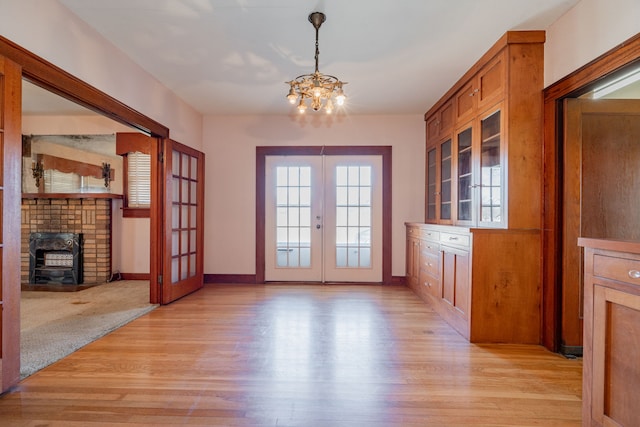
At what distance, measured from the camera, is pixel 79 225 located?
498 centimetres

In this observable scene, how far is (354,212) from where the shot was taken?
4906mm

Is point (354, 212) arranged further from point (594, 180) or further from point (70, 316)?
point (70, 316)

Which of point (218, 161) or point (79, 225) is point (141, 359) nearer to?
point (218, 161)

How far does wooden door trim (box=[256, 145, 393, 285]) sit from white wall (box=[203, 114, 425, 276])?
8 centimetres

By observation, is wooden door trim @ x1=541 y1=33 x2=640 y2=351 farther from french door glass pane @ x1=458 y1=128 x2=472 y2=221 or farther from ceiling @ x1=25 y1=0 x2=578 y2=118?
french door glass pane @ x1=458 y1=128 x2=472 y2=221

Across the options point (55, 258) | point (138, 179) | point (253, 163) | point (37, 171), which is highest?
point (253, 163)

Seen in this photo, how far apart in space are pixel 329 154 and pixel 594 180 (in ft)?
10.5

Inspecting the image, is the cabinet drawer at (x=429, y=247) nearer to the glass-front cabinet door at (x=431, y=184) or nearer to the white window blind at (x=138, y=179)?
the glass-front cabinet door at (x=431, y=184)

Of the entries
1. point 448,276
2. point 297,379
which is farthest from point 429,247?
point 297,379

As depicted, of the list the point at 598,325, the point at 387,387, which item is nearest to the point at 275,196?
the point at 387,387

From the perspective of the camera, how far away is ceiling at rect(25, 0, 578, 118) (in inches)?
92.9

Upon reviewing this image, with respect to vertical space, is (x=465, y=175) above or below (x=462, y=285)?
above

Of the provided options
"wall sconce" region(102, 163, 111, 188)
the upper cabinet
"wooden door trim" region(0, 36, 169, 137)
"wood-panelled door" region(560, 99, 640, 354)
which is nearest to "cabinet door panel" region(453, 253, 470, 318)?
the upper cabinet

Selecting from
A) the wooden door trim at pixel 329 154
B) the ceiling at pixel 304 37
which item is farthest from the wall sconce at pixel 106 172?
the wooden door trim at pixel 329 154
